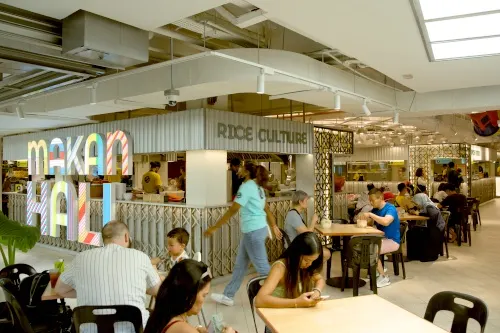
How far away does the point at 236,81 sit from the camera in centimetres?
512

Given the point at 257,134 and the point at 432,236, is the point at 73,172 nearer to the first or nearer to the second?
the point at 257,134

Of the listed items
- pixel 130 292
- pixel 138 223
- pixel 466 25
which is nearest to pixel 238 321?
pixel 130 292

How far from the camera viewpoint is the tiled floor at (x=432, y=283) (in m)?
5.02

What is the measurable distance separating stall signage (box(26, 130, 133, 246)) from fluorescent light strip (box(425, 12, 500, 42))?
537 cm

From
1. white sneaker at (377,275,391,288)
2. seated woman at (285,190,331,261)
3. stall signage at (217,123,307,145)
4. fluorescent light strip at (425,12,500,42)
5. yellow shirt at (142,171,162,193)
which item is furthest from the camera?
yellow shirt at (142,171,162,193)

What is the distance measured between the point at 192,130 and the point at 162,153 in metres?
1.19

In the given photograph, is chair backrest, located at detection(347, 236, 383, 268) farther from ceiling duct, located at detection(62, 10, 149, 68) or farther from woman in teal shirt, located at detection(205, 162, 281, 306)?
ceiling duct, located at detection(62, 10, 149, 68)

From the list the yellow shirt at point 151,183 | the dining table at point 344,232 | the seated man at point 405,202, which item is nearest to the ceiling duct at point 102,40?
the dining table at point 344,232

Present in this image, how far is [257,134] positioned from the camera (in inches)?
289

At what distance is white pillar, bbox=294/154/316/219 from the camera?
28.3ft

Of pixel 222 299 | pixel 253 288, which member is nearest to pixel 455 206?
pixel 222 299

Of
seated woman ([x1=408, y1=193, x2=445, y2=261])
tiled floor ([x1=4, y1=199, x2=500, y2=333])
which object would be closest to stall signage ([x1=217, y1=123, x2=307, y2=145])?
tiled floor ([x1=4, y1=199, x2=500, y2=333])

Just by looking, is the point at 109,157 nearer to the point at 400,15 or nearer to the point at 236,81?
the point at 236,81

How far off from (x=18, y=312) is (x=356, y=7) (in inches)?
137
